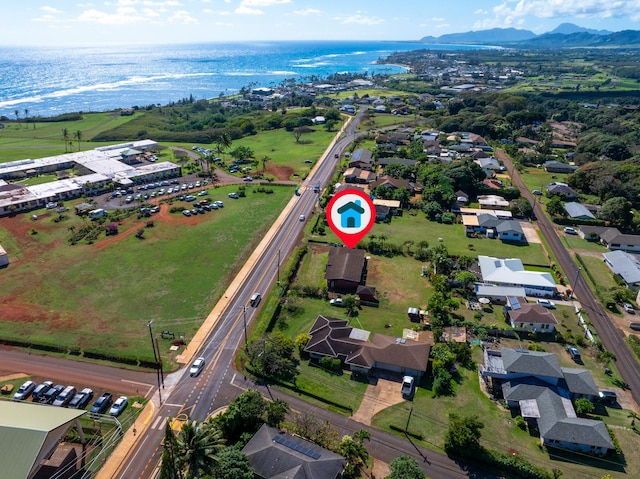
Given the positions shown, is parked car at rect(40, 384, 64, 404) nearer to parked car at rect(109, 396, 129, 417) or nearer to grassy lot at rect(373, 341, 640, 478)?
parked car at rect(109, 396, 129, 417)

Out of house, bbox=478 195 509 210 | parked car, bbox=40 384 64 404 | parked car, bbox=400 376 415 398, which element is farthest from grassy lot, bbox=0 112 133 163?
parked car, bbox=400 376 415 398

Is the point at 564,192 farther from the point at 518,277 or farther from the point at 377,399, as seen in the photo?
the point at 377,399

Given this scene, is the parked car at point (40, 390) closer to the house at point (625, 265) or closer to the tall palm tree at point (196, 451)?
the tall palm tree at point (196, 451)

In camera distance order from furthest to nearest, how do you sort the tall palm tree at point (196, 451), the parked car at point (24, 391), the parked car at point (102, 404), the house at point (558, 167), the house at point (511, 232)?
1. the house at point (558, 167)
2. the house at point (511, 232)
3. the parked car at point (24, 391)
4. the parked car at point (102, 404)
5. the tall palm tree at point (196, 451)

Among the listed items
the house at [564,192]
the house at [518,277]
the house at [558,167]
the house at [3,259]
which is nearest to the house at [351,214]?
the house at [518,277]

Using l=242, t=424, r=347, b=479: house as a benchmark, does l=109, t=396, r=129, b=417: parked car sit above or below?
below

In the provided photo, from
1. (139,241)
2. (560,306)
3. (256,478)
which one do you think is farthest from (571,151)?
(256,478)

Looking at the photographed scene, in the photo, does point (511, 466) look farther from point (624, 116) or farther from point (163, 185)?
point (624, 116)
